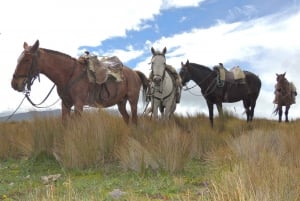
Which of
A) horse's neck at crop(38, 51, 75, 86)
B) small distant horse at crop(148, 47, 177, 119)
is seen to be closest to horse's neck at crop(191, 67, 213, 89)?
small distant horse at crop(148, 47, 177, 119)

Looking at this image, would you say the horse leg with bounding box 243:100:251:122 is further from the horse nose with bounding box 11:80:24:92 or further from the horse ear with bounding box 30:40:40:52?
the horse nose with bounding box 11:80:24:92

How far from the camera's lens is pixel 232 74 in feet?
47.7

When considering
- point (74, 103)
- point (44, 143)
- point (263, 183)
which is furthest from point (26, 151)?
point (263, 183)

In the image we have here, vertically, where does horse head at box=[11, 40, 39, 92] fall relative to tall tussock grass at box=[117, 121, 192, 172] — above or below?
above

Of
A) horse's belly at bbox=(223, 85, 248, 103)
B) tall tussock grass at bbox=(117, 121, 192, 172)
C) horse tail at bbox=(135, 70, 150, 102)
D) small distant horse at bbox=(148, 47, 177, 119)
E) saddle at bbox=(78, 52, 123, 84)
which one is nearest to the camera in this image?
tall tussock grass at bbox=(117, 121, 192, 172)

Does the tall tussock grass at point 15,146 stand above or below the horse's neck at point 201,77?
below

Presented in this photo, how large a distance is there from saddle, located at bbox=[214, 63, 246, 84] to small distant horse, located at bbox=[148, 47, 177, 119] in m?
2.86

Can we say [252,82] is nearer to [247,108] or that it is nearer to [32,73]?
[247,108]

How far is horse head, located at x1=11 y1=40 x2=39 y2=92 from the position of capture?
8094 mm

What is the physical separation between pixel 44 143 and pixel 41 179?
1844mm

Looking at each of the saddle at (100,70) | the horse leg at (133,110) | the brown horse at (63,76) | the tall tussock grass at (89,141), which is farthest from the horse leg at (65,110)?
the horse leg at (133,110)

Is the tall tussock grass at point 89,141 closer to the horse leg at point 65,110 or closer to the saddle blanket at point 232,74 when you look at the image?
the horse leg at point 65,110

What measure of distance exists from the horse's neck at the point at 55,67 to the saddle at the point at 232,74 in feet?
20.6

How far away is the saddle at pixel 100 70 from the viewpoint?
29.4 ft
